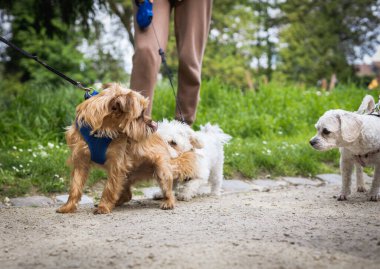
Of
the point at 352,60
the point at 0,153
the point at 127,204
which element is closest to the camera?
the point at 127,204

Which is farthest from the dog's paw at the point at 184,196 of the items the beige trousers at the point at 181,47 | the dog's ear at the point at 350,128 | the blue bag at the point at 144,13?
the blue bag at the point at 144,13

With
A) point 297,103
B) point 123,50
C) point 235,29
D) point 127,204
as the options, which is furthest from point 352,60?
point 127,204

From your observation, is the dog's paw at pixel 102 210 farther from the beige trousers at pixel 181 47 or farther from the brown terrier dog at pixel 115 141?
the beige trousers at pixel 181 47

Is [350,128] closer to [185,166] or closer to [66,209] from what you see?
[185,166]

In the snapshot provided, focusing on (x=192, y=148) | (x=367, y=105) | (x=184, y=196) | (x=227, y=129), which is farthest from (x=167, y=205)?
(x=227, y=129)

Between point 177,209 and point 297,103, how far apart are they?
16.7 feet

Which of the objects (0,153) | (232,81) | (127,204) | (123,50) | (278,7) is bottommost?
(127,204)

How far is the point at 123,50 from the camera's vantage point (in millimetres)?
18469

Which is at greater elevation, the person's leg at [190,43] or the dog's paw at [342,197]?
the person's leg at [190,43]

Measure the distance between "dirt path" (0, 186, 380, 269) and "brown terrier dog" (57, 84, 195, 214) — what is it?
161 mm

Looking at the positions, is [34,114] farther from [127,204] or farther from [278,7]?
[278,7]

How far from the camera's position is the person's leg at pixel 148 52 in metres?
4.07

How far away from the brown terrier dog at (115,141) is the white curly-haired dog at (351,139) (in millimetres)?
1372

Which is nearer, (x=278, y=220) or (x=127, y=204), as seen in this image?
(x=278, y=220)
